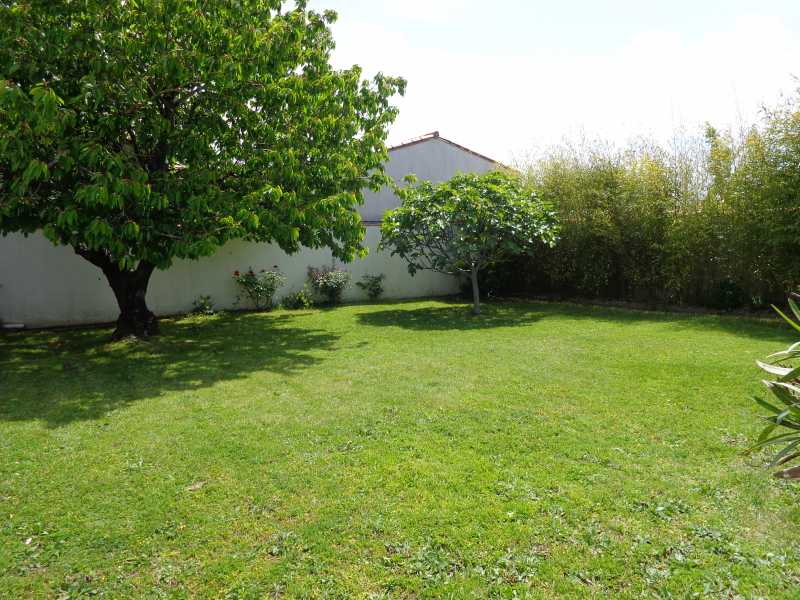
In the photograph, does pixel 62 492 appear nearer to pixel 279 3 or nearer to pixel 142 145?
pixel 142 145

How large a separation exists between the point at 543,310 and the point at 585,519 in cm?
982

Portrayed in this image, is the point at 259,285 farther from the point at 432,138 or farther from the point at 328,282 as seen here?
the point at 432,138

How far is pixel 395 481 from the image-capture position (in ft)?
11.3

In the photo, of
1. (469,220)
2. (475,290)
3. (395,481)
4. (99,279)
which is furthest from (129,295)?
(395,481)

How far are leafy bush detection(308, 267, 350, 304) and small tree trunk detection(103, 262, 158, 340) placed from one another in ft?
16.6

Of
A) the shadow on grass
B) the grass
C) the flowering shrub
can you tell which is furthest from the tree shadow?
the shadow on grass

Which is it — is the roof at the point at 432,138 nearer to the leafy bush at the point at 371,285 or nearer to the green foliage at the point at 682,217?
the green foliage at the point at 682,217

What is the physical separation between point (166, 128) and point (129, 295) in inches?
127

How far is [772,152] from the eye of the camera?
9.38 m

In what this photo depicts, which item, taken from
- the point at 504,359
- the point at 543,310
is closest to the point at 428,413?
the point at 504,359

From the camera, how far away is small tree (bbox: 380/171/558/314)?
1062 cm

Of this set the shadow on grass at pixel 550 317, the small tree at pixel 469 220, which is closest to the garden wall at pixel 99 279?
the shadow on grass at pixel 550 317

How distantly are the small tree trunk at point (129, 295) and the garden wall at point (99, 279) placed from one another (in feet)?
8.76

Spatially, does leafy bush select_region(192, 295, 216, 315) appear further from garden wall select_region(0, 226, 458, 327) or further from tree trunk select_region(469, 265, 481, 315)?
tree trunk select_region(469, 265, 481, 315)
